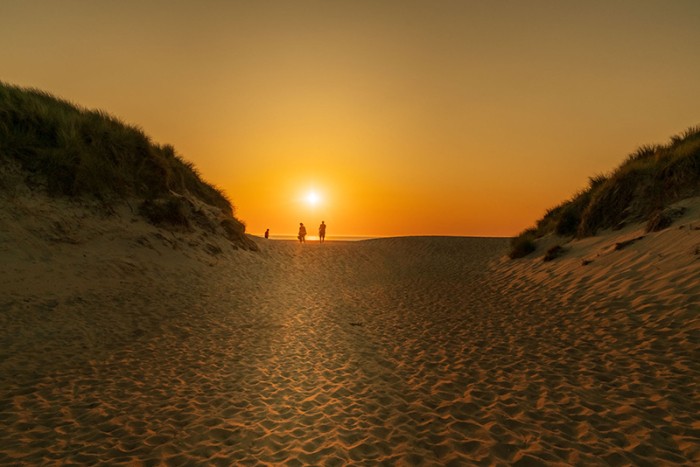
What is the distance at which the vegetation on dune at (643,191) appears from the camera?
14.7 meters

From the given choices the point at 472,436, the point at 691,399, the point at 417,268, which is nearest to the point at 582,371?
the point at 691,399

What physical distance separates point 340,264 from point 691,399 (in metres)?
23.4

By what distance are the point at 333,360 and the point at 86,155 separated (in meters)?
16.0

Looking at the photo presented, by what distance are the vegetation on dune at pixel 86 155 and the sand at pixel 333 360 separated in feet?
5.27

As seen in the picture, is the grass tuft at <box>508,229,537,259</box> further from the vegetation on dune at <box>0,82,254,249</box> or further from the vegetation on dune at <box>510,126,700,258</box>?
the vegetation on dune at <box>0,82,254,249</box>

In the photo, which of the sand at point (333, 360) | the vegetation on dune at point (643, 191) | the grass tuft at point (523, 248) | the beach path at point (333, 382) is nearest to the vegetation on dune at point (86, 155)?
the sand at point (333, 360)

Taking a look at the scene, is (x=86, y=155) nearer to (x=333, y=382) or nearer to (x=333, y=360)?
(x=333, y=360)

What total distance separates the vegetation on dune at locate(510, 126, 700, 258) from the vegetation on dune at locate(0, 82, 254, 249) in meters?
19.7

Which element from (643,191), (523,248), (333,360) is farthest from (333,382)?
(523,248)

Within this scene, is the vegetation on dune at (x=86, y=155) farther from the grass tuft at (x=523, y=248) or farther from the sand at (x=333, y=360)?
the grass tuft at (x=523, y=248)

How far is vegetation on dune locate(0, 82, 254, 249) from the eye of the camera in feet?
51.8

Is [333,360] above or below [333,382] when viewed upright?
above

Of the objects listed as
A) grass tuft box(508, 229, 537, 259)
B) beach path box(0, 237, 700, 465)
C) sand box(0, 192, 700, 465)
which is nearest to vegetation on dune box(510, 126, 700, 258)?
grass tuft box(508, 229, 537, 259)

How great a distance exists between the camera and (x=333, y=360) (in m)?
8.66
